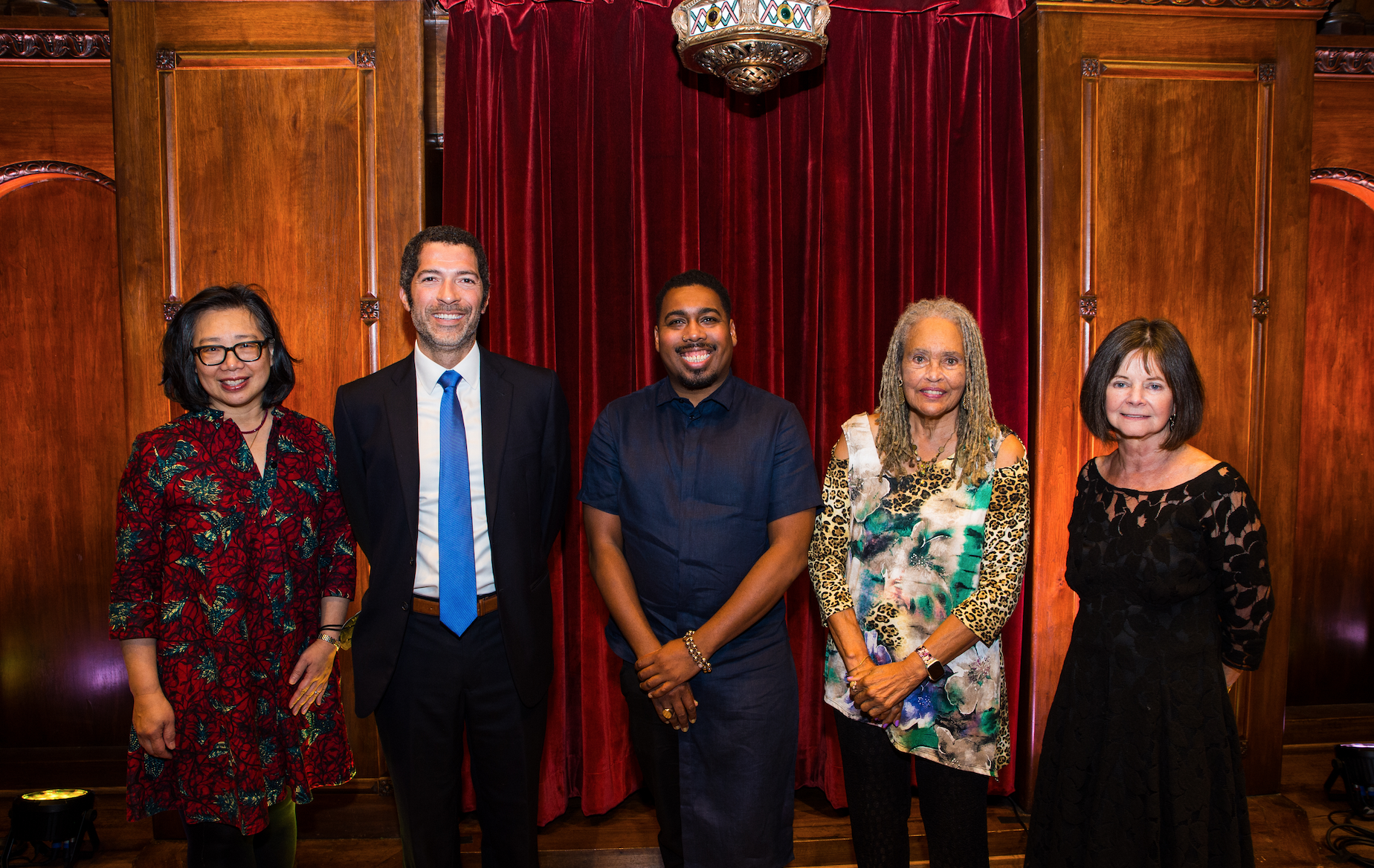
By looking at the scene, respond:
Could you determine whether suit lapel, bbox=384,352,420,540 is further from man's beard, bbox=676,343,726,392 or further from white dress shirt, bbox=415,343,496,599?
man's beard, bbox=676,343,726,392

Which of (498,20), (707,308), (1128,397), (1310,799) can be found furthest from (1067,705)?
(498,20)

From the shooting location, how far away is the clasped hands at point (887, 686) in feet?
6.19

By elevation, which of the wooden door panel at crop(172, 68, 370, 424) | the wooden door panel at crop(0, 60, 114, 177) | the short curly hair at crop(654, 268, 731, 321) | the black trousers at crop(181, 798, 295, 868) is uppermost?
the wooden door panel at crop(0, 60, 114, 177)

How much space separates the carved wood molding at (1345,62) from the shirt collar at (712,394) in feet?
10.8

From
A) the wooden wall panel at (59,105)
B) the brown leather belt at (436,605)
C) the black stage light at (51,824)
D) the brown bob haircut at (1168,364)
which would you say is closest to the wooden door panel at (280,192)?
the wooden wall panel at (59,105)

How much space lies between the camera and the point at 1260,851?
9.12ft

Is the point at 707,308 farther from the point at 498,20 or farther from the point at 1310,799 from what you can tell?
the point at 1310,799

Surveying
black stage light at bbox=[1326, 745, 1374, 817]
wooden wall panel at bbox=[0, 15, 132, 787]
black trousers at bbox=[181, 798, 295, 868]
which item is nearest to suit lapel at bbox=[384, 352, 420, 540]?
black trousers at bbox=[181, 798, 295, 868]

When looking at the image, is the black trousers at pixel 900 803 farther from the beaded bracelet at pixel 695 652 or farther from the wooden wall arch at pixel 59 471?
the wooden wall arch at pixel 59 471

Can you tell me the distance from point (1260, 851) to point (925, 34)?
3153mm

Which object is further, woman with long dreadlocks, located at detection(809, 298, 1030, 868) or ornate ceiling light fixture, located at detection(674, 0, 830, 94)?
ornate ceiling light fixture, located at detection(674, 0, 830, 94)

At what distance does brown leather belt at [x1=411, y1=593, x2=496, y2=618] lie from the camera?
1934 mm

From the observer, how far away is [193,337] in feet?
6.11

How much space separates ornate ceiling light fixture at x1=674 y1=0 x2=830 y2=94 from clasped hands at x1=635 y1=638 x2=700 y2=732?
5.30ft
